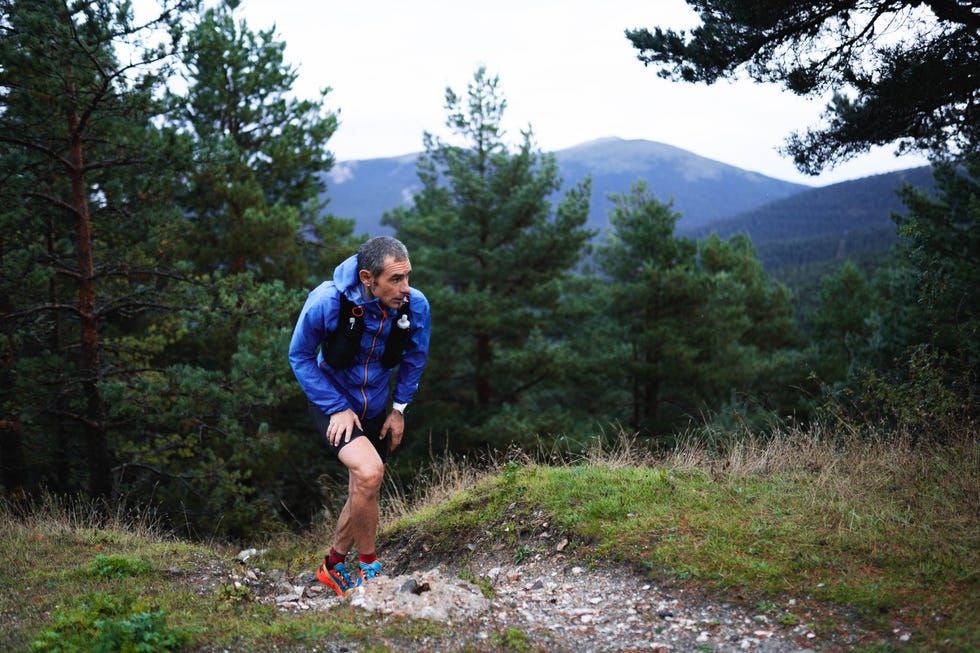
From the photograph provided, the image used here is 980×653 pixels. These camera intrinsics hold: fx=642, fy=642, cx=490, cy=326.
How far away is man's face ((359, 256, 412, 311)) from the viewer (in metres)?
3.45

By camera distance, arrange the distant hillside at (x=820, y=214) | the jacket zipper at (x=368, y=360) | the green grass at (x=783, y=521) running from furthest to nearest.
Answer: the distant hillside at (x=820, y=214) → the jacket zipper at (x=368, y=360) → the green grass at (x=783, y=521)

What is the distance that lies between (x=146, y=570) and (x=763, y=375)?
65.0ft

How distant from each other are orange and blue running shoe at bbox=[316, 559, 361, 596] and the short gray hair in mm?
1795

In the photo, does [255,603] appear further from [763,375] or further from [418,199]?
[763,375]

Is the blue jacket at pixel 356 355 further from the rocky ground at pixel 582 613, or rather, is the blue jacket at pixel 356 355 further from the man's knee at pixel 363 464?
the rocky ground at pixel 582 613

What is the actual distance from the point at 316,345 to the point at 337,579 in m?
1.40

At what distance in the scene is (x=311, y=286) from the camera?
47.3 ft

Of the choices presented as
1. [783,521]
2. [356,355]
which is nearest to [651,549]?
[783,521]

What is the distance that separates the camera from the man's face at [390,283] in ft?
11.3

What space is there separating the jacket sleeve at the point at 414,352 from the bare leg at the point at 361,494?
0.41 metres

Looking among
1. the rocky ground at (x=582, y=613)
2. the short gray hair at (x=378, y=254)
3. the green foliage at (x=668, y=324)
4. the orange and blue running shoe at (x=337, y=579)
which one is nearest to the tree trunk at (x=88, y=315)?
the rocky ground at (x=582, y=613)

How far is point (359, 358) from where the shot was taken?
3674 mm

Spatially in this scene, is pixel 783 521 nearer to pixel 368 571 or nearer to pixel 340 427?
pixel 368 571


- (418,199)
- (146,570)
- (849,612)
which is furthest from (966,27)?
(418,199)
